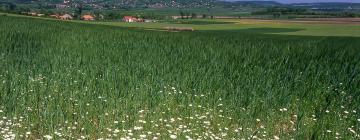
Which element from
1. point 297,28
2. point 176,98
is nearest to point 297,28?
point 297,28

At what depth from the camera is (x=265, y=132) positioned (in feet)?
29.8

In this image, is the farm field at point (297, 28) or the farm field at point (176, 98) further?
the farm field at point (297, 28)

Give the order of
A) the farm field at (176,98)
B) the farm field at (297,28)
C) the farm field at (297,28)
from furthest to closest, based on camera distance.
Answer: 1. the farm field at (297,28)
2. the farm field at (297,28)
3. the farm field at (176,98)

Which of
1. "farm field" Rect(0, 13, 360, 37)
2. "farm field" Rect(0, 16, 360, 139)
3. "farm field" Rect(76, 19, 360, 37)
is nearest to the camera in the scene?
"farm field" Rect(0, 16, 360, 139)

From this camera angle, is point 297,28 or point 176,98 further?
point 297,28

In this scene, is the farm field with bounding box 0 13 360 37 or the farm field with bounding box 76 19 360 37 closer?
the farm field with bounding box 76 19 360 37

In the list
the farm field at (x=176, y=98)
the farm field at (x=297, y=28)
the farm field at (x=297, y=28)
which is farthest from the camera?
the farm field at (x=297, y=28)

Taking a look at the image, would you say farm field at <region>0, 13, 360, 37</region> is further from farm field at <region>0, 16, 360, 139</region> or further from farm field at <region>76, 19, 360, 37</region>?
farm field at <region>0, 16, 360, 139</region>

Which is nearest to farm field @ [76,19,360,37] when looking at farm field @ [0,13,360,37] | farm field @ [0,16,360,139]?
farm field @ [0,13,360,37]

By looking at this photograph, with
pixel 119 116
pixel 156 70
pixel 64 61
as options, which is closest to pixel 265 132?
pixel 119 116

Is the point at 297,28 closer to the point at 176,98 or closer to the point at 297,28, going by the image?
the point at 297,28

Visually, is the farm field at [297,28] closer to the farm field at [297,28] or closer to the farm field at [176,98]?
the farm field at [297,28]

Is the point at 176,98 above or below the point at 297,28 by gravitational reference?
above

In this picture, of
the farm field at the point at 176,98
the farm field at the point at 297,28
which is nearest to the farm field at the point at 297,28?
the farm field at the point at 297,28
